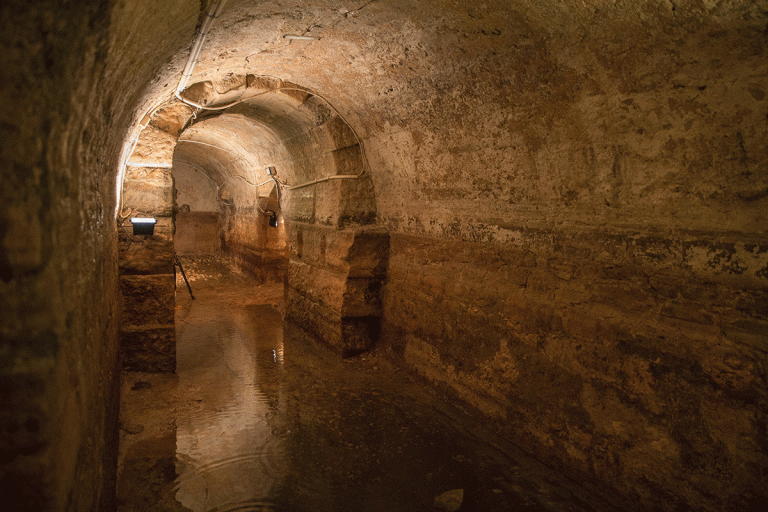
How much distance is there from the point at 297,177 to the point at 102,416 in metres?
4.85

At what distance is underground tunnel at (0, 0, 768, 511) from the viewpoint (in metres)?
1.09

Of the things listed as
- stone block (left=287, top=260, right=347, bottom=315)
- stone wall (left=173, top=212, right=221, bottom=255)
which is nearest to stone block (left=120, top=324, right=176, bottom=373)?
stone block (left=287, top=260, right=347, bottom=315)

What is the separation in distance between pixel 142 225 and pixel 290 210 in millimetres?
2941

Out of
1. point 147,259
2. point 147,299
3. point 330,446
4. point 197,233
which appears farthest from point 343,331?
point 197,233

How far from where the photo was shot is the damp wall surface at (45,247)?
2.75 ft

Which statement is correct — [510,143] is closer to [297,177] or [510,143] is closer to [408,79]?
[408,79]

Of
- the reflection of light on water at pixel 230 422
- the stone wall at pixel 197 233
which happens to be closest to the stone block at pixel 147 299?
the reflection of light on water at pixel 230 422

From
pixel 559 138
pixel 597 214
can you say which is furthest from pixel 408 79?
pixel 597 214

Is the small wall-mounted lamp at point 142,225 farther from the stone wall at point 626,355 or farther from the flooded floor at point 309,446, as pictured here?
the stone wall at point 626,355

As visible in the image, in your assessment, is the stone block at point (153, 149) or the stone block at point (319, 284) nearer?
the stone block at point (153, 149)

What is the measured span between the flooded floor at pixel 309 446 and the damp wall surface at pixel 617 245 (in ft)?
1.11

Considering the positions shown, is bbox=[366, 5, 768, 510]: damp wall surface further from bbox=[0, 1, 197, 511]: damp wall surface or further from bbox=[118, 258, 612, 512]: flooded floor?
bbox=[0, 1, 197, 511]: damp wall surface

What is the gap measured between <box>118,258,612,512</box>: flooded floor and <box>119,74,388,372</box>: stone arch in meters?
0.47

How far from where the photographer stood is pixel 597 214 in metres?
2.71
